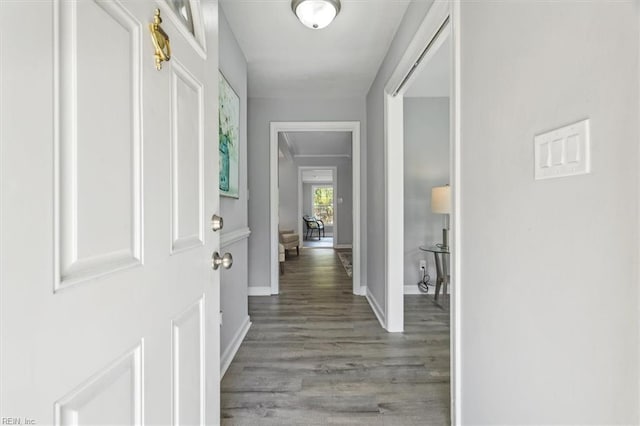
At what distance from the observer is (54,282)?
500 millimetres

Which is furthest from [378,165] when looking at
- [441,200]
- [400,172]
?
[441,200]

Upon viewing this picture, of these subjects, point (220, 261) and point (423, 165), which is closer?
point (220, 261)

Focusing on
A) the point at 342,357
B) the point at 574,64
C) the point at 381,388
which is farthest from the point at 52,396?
the point at 342,357

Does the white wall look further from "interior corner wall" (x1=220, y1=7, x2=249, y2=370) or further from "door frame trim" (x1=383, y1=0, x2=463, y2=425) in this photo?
"interior corner wall" (x1=220, y1=7, x2=249, y2=370)

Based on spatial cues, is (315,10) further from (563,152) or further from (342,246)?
(342,246)

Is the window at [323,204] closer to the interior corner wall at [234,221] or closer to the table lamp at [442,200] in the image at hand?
the table lamp at [442,200]

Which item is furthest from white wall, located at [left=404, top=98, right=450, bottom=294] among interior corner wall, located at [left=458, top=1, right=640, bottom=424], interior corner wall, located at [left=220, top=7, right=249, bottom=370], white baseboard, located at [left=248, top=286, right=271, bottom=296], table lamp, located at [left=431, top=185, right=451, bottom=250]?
interior corner wall, located at [left=458, top=1, right=640, bottom=424]

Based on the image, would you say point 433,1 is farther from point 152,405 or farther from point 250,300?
point 250,300

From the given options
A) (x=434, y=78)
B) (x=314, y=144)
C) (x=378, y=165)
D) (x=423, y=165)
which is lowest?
(x=378, y=165)

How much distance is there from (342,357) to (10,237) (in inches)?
83.0

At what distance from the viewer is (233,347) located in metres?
2.26

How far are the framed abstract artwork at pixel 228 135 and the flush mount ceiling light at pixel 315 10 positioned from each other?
2.07 feet

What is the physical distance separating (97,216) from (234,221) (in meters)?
1.79

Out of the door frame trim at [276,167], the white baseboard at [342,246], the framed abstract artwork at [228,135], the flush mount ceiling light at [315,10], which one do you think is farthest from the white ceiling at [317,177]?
the flush mount ceiling light at [315,10]
